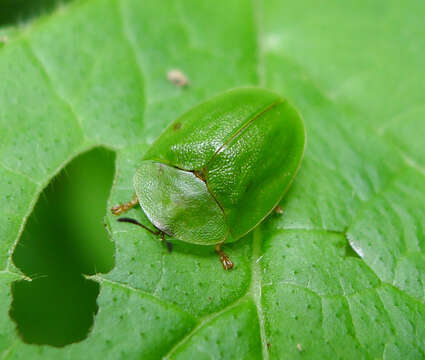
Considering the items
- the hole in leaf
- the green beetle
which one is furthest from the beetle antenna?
the hole in leaf

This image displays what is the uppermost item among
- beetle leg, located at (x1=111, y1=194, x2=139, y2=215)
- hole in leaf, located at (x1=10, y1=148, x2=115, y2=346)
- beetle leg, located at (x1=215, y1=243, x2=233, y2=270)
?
beetle leg, located at (x1=111, y1=194, x2=139, y2=215)

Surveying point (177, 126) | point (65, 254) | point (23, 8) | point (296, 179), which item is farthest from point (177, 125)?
point (23, 8)

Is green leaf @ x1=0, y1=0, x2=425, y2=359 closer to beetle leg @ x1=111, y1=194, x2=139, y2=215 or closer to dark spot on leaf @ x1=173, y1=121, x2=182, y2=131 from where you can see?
beetle leg @ x1=111, y1=194, x2=139, y2=215

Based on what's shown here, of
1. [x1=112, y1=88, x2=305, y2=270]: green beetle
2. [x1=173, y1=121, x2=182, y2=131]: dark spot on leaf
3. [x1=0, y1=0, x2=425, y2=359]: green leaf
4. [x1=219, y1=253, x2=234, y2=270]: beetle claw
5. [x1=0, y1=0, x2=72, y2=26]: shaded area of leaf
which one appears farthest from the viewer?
[x1=0, y1=0, x2=72, y2=26]: shaded area of leaf

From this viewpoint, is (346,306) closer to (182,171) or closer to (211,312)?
(211,312)

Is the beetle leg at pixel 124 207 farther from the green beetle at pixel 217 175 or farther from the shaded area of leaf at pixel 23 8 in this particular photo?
the shaded area of leaf at pixel 23 8

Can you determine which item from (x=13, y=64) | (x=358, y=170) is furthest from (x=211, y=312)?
(x=13, y=64)

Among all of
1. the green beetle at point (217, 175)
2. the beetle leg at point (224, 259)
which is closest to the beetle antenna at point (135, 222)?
the green beetle at point (217, 175)
